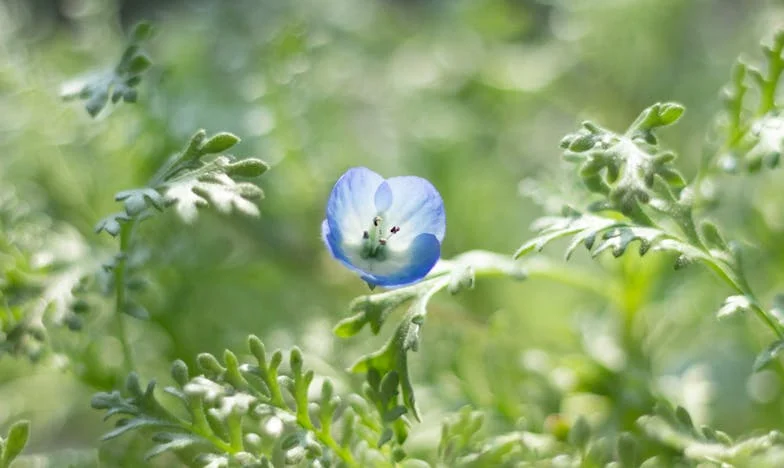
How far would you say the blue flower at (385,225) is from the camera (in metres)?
0.72

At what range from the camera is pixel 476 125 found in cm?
140

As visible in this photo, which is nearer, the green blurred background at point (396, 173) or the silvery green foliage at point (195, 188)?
the silvery green foliage at point (195, 188)

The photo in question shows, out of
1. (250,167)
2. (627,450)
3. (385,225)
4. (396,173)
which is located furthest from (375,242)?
(396,173)

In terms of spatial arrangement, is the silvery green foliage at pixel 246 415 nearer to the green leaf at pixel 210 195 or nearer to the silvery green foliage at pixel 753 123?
the green leaf at pixel 210 195

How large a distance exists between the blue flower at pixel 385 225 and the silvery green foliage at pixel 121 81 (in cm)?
21

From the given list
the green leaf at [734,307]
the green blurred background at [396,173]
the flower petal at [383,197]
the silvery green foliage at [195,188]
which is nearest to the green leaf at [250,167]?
the silvery green foliage at [195,188]

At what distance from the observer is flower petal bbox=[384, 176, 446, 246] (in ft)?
2.48

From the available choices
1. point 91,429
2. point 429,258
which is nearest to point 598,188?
point 429,258

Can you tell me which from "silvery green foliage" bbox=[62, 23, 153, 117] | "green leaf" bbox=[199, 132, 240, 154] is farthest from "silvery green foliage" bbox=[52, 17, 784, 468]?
"silvery green foliage" bbox=[62, 23, 153, 117]

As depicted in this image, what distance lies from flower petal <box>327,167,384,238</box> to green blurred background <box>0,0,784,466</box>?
141 mm

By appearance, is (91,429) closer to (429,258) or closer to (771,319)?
(429,258)

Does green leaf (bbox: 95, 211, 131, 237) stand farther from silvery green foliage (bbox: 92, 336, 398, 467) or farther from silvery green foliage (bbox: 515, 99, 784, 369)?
silvery green foliage (bbox: 515, 99, 784, 369)

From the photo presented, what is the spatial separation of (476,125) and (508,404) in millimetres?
585

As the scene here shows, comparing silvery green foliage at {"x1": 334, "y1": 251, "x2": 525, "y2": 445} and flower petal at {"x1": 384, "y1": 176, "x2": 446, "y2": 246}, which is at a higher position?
flower petal at {"x1": 384, "y1": 176, "x2": 446, "y2": 246}
